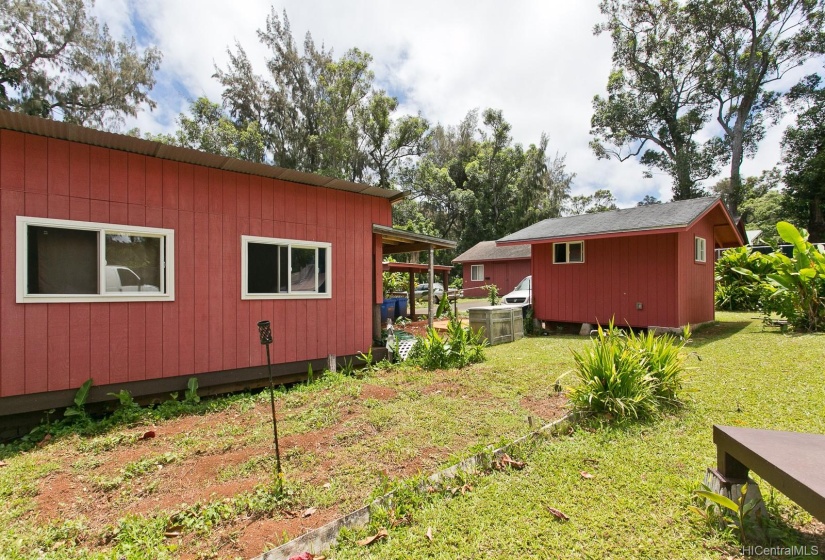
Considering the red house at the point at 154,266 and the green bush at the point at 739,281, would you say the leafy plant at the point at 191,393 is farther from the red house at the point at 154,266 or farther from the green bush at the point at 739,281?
the green bush at the point at 739,281

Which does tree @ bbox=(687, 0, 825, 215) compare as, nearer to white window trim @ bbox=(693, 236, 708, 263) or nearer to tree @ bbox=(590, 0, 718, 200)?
tree @ bbox=(590, 0, 718, 200)

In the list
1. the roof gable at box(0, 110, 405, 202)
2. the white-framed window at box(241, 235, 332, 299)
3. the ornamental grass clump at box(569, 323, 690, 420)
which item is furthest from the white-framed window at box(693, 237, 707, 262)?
the white-framed window at box(241, 235, 332, 299)

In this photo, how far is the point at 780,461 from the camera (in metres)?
2.02

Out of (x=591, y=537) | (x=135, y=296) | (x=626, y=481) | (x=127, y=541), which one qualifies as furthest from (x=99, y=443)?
(x=626, y=481)

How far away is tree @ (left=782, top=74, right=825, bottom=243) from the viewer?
22.9 metres

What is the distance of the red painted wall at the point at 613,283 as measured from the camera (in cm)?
963

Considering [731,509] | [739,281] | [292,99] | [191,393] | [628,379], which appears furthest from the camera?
[292,99]

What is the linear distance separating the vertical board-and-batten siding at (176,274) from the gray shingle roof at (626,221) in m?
6.19

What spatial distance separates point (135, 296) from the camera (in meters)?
5.20

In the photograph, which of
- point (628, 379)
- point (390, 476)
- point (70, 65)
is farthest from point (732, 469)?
point (70, 65)

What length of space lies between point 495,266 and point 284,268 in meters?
20.5

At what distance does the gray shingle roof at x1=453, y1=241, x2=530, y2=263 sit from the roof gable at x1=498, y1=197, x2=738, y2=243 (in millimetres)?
10413

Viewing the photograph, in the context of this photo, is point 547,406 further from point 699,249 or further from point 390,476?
point 699,249

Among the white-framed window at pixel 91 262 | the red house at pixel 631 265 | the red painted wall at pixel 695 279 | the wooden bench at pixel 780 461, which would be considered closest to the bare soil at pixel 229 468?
the white-framed window at pixel 91 262
